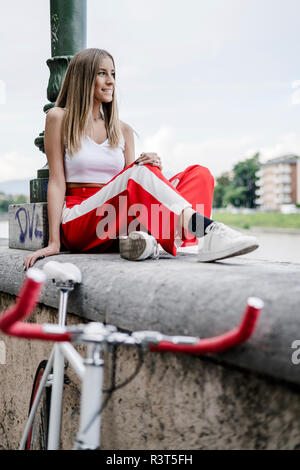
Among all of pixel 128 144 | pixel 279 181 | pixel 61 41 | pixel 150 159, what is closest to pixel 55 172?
pixel 128 144

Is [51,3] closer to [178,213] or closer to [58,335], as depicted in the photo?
[178,213]

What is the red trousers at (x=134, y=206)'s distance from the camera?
240 cm

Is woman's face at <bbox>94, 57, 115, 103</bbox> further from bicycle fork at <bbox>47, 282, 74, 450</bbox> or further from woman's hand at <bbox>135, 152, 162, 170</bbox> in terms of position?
bicycle fork at <bbox>47, 282, 74, 450</bbox>

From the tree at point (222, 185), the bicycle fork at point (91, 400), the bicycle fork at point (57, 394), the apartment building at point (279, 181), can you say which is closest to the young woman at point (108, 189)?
the bicycle fork at point (57, 394)

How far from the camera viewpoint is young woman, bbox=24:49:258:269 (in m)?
2.34

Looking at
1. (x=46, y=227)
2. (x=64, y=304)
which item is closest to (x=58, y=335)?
(x=64, y=304)

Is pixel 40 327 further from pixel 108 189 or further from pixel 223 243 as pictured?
pixel 108 189

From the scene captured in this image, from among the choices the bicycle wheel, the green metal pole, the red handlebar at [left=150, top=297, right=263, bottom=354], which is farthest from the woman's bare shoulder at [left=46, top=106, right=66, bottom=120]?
the red handlebar at [left=150, top=297, right=263, bottom=354]

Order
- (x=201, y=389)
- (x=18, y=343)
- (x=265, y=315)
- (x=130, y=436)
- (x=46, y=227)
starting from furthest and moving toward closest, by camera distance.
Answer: (x=46, y=227) < (x=18, y=343) < (x=130, y=436) < (x=201, y=389) < (x=265, y=315)

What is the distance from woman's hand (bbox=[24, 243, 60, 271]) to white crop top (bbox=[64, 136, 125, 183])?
476 millimetres

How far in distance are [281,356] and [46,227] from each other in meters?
2.22

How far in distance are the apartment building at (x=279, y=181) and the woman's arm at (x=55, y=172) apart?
8506 centimetres

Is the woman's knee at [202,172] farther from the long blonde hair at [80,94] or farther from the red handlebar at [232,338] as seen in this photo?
the red handlebar at [232,338]

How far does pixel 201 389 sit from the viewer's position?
1494mm
